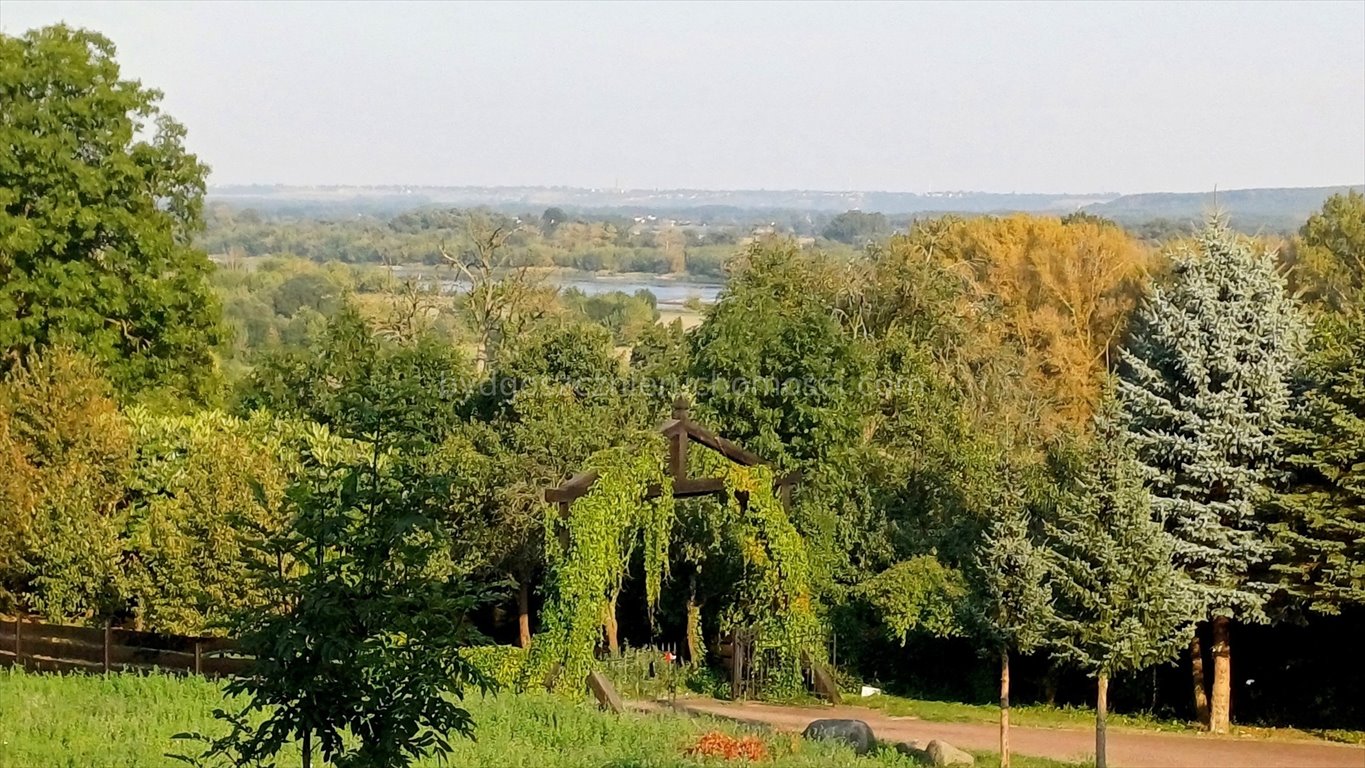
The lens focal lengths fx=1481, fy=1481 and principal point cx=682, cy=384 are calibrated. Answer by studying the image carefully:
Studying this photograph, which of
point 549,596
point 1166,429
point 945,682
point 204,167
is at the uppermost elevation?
point 204,167

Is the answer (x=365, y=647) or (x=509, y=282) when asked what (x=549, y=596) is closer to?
(x=365, y=647)

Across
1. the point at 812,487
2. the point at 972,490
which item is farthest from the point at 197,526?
the point at 972,490

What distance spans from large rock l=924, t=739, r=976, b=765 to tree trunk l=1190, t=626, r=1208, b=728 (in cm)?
590

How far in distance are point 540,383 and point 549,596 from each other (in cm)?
667

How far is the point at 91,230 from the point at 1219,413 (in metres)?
22.5

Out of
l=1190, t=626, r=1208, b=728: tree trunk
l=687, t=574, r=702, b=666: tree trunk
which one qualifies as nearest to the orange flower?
l=1190, t=626, r=1208, b=728: tree trunk

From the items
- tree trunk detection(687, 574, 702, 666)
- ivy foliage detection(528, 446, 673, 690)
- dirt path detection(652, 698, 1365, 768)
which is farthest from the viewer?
tree trunk detection(687, 574, 702, 666)

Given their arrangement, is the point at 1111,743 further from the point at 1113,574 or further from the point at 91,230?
the point at 91,230

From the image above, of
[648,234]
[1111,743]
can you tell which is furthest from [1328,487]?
[648,234]

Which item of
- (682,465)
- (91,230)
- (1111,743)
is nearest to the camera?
(1111,743)

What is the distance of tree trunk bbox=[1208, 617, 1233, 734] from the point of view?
21.4 meters

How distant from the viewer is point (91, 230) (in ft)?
101

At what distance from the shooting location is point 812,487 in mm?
26766

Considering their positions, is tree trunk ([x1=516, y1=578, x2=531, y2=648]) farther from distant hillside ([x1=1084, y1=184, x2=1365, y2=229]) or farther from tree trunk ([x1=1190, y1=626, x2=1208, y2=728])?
distant hillside ([x1=1084, y1=184, x2=1365, y2=229])
